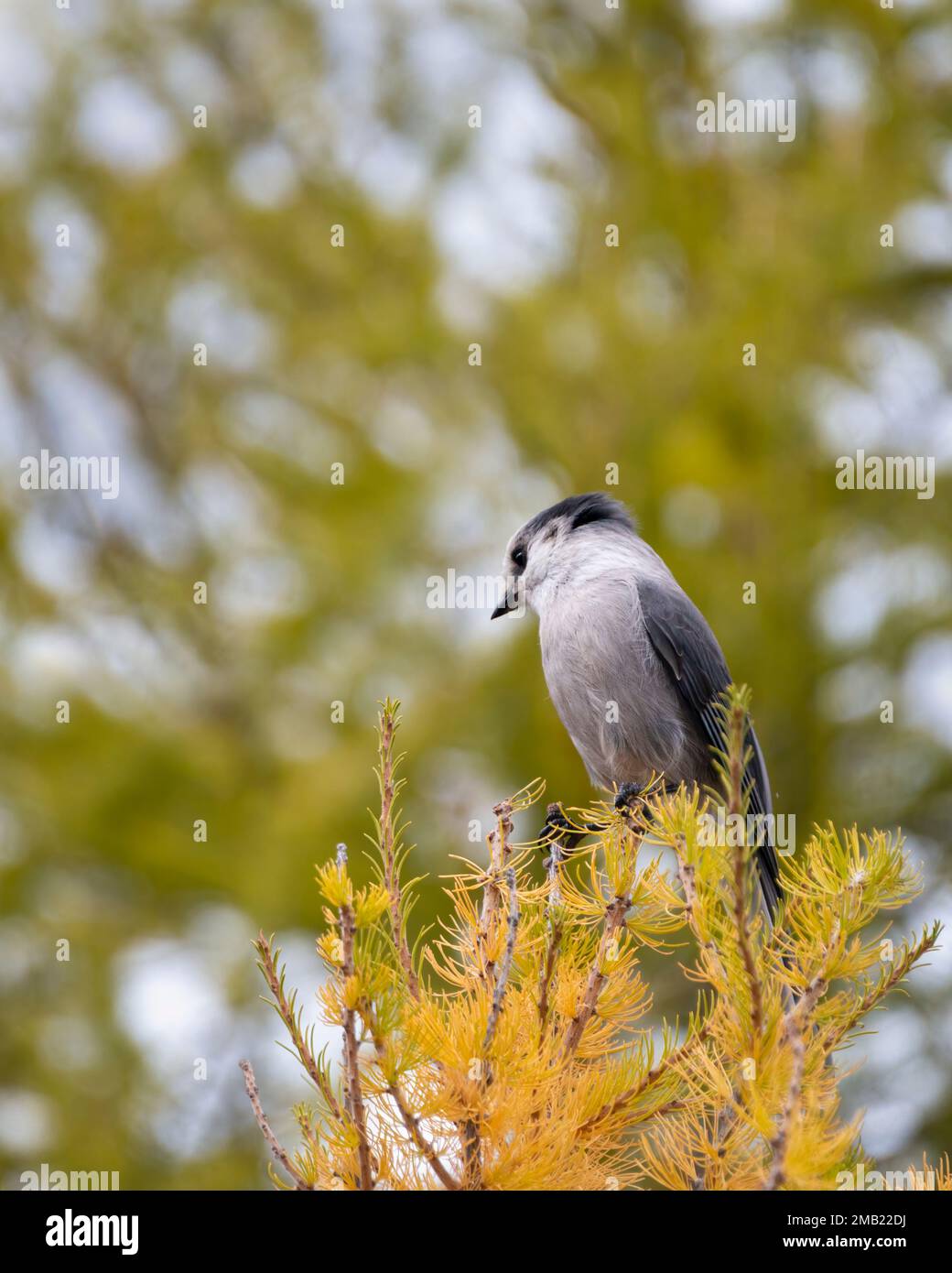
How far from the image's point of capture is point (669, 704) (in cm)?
283

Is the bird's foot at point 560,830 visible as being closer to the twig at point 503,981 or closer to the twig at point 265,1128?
the twig at point 503,981

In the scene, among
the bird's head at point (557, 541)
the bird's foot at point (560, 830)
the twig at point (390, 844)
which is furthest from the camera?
the bird's head at point (557, 541)

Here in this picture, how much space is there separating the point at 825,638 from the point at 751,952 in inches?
A: 107

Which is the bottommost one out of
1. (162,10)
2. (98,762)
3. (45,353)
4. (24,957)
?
(24,957)

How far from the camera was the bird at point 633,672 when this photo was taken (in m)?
2.75

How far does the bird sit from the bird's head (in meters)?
0.01

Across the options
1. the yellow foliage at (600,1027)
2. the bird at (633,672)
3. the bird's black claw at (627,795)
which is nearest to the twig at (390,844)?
the yellow foliage at (600,1027)

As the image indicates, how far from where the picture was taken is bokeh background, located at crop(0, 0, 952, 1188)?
392cm

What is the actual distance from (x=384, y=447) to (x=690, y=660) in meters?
2.89

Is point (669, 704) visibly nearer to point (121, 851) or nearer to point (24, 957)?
point (121, 851)

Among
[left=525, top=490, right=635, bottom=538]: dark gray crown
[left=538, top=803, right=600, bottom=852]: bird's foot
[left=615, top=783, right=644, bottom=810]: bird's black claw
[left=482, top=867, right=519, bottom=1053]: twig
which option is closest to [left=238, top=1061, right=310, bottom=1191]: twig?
[left=482, top=867, right=519, bottom=1053]: twig

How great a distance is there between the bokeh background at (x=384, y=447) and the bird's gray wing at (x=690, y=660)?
943 mm
